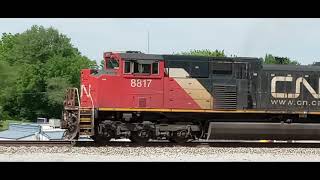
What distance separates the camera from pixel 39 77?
3369 inches

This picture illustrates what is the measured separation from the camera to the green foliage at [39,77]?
3157 inches

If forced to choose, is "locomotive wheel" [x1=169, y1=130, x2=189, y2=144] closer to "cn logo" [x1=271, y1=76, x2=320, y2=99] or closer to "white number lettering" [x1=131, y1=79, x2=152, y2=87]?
"white number lettering" [x1=131, y1=79, x2=152, y2=87]

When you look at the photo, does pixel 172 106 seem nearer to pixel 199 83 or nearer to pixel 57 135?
pixel 199 83

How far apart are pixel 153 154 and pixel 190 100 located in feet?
11.6

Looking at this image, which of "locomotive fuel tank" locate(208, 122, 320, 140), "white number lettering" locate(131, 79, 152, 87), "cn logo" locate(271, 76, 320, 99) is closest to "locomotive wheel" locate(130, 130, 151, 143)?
"white number lettering" locate(131, 79, 152, 87)

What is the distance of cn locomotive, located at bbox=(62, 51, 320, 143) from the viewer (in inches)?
545

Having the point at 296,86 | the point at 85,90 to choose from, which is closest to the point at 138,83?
the point at 85,90

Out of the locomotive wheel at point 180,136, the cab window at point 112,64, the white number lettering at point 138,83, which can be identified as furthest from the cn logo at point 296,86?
the cab window at point 112,64

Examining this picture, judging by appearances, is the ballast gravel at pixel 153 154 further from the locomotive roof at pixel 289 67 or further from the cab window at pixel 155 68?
the locomotive roof at pixel 289 67

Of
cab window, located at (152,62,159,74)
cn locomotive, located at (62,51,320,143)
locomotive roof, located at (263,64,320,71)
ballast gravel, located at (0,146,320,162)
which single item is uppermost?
locomotive roof, located at (263,64,320,71)

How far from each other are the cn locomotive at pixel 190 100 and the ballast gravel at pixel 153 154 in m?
1.51

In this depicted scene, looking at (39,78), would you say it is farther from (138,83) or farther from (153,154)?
(153,154)

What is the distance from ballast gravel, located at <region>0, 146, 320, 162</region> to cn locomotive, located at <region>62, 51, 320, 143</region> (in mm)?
1506

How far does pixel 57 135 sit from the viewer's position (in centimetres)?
3025
